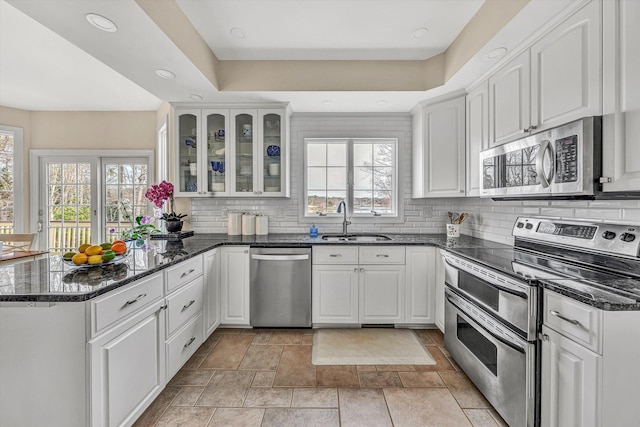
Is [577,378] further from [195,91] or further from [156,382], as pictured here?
[195,91]

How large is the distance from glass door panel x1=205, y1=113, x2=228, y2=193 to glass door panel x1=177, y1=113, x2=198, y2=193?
14cm

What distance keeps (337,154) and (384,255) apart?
1.39 m

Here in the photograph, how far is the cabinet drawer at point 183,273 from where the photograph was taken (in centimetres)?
195

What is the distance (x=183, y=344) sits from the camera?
7.08 ft

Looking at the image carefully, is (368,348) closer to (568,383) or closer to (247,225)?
(568,383)

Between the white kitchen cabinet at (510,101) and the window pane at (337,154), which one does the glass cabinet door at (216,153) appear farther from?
the white kitchen cabinet at (510,101)

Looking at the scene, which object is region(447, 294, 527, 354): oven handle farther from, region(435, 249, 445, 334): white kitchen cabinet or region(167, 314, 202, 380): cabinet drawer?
region(167, 314, 202, 380): cabinet drawer

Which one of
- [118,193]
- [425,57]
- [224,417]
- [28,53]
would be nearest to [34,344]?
[224,417]

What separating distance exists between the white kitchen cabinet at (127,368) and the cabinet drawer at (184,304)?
119 millimetres

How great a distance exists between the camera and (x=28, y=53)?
2.90m

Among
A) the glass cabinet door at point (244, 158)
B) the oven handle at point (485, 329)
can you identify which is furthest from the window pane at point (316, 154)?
the oven handle at point (485, 329)

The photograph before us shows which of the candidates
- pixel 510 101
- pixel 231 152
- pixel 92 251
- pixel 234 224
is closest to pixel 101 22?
pixel 92 251

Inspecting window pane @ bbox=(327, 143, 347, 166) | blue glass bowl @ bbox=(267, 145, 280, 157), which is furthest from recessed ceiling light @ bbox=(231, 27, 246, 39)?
window pane @ bbox=(327, 143, 347, 166)

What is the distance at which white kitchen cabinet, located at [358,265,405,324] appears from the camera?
2.89 metres
